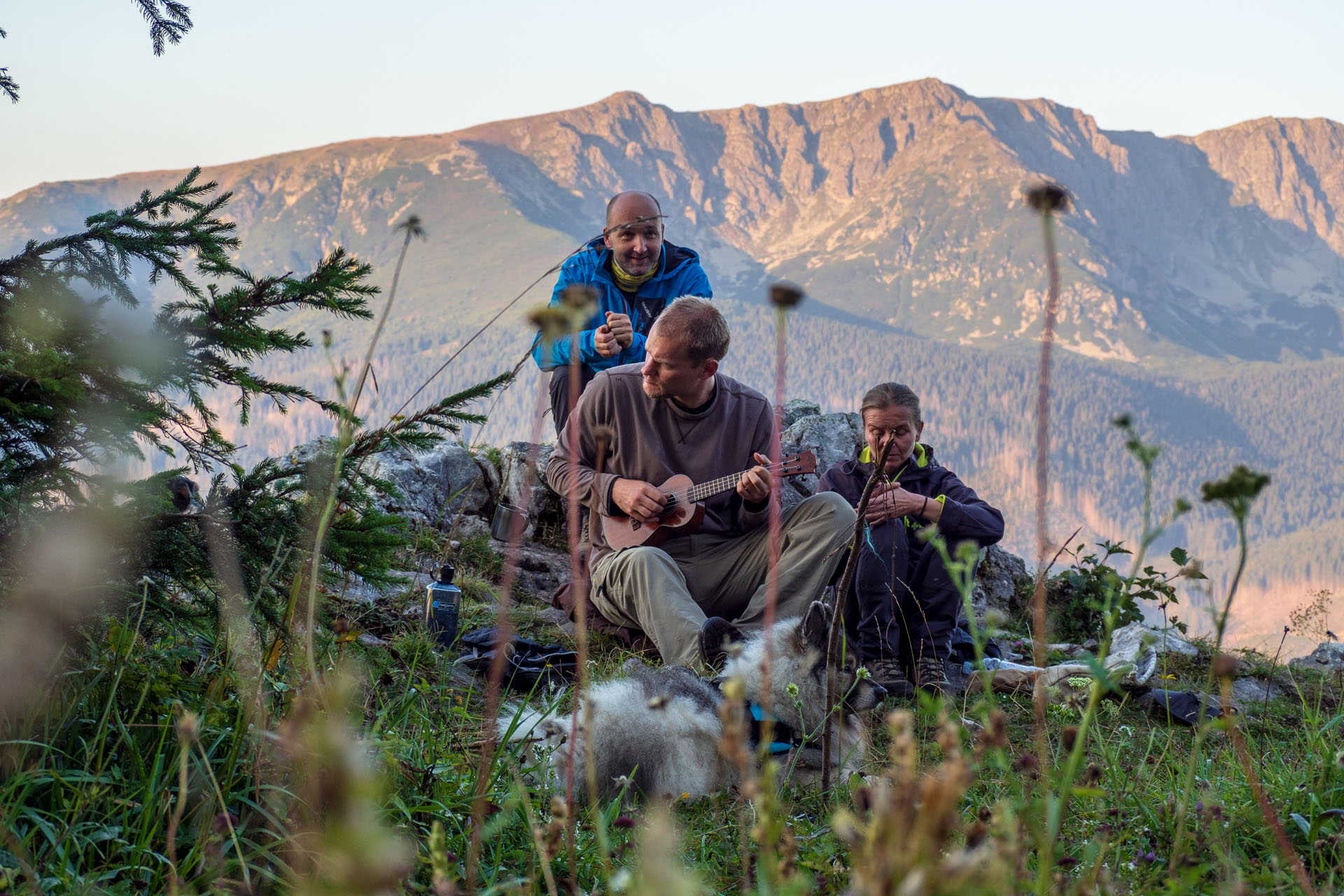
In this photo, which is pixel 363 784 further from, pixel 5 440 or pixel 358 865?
pixel 5 440

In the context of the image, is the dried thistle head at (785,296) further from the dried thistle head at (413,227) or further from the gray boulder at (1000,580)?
the gray boulder at (1000,580)

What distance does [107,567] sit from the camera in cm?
251

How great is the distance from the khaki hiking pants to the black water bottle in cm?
77

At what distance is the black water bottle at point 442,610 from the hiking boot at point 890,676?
206 cm

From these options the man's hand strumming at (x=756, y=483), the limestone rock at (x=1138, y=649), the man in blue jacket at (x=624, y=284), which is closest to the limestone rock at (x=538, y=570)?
the man in blue jacket at (x=624, y=284)

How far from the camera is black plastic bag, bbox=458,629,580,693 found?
435cm

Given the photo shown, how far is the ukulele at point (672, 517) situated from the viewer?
5.05m

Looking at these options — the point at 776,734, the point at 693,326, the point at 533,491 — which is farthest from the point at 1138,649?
the point at 533,491

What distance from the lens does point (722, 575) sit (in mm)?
5109

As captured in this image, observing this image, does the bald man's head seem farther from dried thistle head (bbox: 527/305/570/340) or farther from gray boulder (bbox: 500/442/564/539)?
dried thistle head (bbox: 527/305/570/340)

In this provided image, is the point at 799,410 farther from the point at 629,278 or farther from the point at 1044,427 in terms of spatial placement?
the point at 1044,427

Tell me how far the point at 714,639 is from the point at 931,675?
1.35 m

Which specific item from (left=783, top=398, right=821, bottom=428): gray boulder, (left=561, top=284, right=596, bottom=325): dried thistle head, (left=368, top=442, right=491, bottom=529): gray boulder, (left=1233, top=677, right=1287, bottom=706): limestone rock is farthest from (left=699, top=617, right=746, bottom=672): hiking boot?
(left=783, top=398, right=821, bottom=428): gray boulder

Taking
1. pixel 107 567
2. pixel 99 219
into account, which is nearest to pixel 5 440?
pixel 107 567
